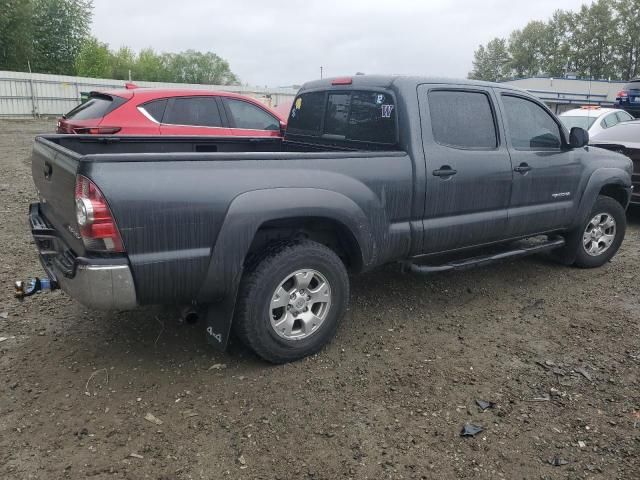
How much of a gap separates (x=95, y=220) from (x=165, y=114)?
15.4 ft

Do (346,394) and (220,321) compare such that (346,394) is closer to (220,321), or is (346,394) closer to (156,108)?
(220,321)

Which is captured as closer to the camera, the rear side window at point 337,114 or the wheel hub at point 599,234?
the rear side window at point 337,114

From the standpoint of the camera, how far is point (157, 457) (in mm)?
2641

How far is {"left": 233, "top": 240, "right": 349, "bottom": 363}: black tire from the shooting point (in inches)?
127

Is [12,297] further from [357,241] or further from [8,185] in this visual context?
[8,185]

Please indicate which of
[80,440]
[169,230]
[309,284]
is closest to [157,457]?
[80,440]

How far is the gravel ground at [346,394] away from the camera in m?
2.64

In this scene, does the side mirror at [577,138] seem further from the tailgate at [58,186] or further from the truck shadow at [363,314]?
the tailgate at [58,186]

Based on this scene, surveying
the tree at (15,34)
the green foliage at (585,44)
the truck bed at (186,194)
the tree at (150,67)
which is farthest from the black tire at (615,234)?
the green foliage at (585,44)

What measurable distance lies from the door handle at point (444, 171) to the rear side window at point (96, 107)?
466 cm

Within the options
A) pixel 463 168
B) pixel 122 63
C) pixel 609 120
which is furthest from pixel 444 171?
pixel 122 63

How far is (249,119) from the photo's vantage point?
7699 millimetres

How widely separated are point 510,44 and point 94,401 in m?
103

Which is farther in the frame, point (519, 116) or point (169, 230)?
point (519, 116)
